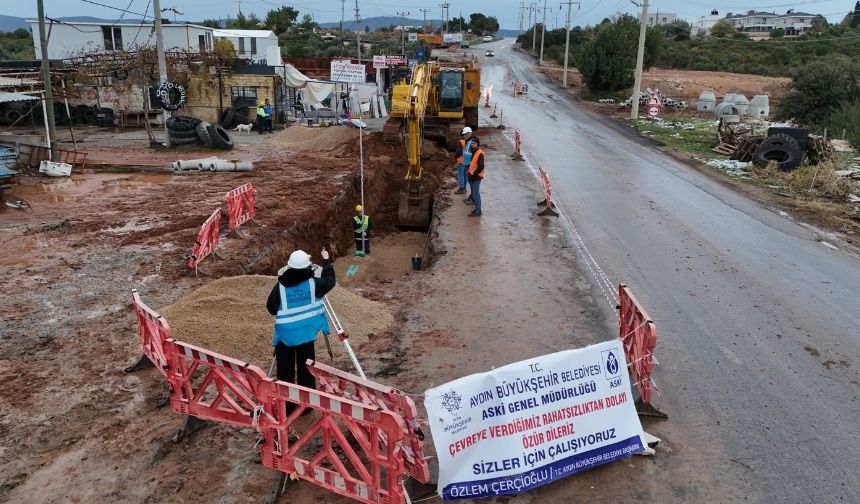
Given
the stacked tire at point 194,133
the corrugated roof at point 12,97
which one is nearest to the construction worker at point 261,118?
the stacked tire at point 194,133

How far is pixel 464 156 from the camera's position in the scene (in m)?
17.1

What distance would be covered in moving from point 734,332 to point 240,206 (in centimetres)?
986

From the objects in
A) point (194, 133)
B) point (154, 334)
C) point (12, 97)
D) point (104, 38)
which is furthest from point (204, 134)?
point (104, 38)

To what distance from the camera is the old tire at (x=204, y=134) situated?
971 inches

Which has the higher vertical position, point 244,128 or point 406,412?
point 244,128

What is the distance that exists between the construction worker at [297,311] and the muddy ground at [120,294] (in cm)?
87

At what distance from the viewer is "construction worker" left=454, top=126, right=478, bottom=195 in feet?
54.1

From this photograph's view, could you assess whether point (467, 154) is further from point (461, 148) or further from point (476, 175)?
point (476, 175)

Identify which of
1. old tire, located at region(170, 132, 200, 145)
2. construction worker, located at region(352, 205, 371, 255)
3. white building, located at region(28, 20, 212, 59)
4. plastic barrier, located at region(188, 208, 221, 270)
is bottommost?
construction worker, located at region(352, 205, 371, 255)

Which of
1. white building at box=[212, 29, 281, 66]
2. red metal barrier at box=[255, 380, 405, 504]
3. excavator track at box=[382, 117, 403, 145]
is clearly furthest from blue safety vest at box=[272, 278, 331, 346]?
white building at box=[212, 29, 281, 66]

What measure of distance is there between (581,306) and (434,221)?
19.9ft

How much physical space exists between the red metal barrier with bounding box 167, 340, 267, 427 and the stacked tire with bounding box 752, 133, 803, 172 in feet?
64.4

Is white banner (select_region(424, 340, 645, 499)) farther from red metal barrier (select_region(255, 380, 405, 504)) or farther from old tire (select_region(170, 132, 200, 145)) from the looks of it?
old tire (select_region(170, 132, 200, 145))

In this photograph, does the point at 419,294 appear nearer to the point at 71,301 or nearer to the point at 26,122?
the point at 71,301
